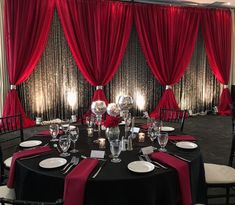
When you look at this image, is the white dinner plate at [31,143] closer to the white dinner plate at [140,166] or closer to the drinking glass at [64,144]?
the drinking glass at [64,144]

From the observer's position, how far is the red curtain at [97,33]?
5113 millimetres

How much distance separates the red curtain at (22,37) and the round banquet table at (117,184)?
330 cm

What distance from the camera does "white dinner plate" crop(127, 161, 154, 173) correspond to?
1702 millimetres

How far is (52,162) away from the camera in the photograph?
184 cm

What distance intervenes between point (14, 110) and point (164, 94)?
3.21m

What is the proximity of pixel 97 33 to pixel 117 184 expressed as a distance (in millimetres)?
4205

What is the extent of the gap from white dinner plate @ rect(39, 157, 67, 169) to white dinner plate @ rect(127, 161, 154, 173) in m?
0.46

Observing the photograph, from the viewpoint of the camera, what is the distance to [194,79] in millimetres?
6516

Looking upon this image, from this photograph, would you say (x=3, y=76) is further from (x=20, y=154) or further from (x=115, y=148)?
(x=115, y=148)

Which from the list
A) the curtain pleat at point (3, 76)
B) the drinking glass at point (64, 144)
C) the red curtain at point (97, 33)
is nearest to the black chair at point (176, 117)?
the drinking glass at point (64, 144)

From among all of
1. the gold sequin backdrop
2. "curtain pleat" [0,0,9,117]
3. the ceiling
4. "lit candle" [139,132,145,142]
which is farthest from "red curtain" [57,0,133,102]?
"lit candle" [139,132,145,142]

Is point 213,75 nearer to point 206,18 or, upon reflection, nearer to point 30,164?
point 206,18

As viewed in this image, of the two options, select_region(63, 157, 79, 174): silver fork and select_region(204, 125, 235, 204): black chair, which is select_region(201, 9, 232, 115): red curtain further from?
select_region(63, 157, 79, 174): silver fork

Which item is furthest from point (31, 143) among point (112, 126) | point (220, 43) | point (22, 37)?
point (220, 43)
